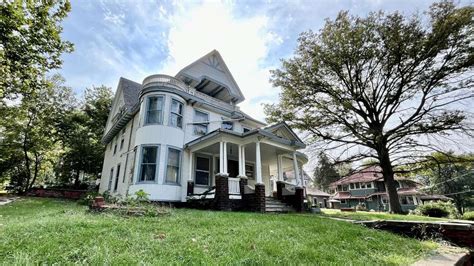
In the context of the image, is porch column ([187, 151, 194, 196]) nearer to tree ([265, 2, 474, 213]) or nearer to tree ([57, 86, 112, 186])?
tree ([265, 2, 474, 213])

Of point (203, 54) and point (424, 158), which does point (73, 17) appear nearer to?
point (203, 54)

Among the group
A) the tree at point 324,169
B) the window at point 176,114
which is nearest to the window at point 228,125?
the window at point 176,114

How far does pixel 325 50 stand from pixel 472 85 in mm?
8008

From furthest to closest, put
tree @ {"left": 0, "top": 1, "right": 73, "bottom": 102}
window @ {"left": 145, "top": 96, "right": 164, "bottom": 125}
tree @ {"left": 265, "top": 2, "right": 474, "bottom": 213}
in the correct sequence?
tree @ {"left": 265, "top": 2, "right": 474, "bottom": 213} < window @ {"left": 145, "top": 96, "right": 164, "bottom": 125} < tree @ {"left": 0, "top": 1, "right": 73, "bottom": 102}

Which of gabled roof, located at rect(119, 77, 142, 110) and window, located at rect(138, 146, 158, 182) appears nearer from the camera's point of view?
window, located at rect(138, 146, 158, 182)

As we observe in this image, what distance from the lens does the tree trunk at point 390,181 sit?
539 inches

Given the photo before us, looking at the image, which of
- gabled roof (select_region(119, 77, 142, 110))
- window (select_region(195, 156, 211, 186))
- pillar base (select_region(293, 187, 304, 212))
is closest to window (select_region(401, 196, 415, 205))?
pillar base (select_region(293, 187, 304, 212))

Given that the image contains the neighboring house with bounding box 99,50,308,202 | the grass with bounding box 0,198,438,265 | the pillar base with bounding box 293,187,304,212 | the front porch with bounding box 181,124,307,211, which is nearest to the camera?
the grass with bounding box 0,198,438,265

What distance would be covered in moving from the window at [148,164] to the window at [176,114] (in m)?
1.67

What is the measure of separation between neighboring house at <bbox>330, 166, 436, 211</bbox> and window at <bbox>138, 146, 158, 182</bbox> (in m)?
26.1

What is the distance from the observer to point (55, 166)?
25.2m

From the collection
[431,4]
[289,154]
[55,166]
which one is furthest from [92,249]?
[55,166]

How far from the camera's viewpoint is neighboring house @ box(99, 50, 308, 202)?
409 inches

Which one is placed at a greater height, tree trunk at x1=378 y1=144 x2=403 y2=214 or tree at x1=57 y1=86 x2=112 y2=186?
tree at x1=57 y1=86 x2=112 y2=186
